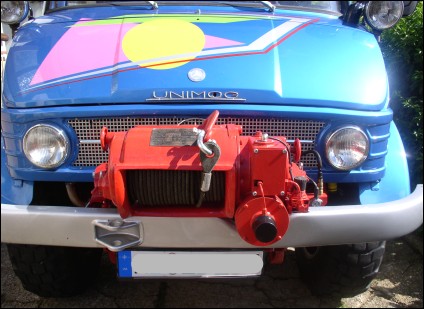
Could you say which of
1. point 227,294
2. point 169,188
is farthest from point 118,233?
point 227,294

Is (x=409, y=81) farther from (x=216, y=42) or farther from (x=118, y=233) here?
(x=118, y=233)

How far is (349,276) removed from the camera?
2680mm

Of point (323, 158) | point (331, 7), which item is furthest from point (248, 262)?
point (331, 7)

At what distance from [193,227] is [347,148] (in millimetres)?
885

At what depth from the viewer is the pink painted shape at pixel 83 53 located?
7.45ft

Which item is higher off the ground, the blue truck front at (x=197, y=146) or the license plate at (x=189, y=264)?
the blue truck front at (x=197, y=146)

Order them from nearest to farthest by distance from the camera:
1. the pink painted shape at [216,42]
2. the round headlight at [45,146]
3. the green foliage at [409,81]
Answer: the round headlight at [45,146], the pink painted shape at [216,42], the green foliage at [409,81]

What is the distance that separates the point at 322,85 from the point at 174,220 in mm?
1004

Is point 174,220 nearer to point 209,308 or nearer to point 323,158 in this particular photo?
point 323,158

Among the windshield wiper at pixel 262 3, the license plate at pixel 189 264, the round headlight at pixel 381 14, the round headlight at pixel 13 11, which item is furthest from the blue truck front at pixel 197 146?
the round headlight at pixel 13 11

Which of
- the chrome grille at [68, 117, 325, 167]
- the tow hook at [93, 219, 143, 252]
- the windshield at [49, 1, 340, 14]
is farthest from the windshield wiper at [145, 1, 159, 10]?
the tow hook at [93, 219, 143, 252]

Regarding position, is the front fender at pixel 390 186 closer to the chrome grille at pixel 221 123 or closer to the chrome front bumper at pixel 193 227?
the chrome front bumper at pixel 193 227

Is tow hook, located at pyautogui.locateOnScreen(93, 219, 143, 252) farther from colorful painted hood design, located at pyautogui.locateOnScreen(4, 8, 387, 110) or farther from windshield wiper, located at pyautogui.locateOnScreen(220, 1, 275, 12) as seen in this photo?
windshield wiper, located at pyautogui.locateOnScreen(220, 1, 275, 12)

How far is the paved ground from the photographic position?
2.92 meters
